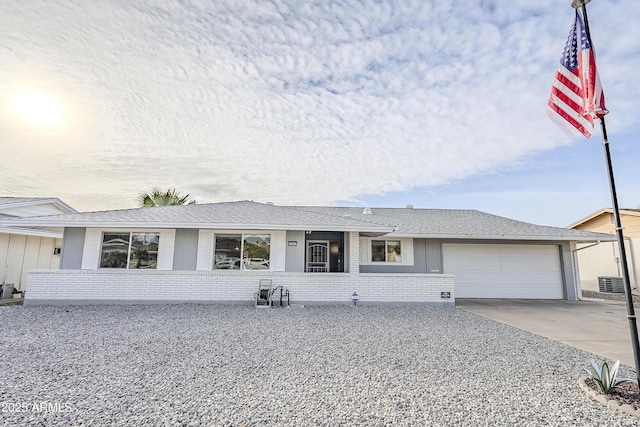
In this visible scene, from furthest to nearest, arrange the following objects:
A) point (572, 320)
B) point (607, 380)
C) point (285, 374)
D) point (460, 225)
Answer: point (460, 225) → point (572, 320) → point (285, 374) → point (607, 380)

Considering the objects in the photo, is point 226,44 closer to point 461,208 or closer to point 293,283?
point 293,283

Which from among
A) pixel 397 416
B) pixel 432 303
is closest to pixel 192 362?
pixel 397 416

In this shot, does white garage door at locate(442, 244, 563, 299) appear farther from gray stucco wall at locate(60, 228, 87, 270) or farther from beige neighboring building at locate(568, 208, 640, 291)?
gray stucco wall at locate(60, 228, 87, 270)

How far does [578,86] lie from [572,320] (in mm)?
7002

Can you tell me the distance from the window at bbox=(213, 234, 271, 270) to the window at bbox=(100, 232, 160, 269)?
2039 millimetres

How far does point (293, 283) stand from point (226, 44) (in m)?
7.06

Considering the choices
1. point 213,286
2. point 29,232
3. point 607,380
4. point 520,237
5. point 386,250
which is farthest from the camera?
point 386,250

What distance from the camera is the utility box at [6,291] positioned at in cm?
1141

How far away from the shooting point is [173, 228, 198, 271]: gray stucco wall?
10.2 meters

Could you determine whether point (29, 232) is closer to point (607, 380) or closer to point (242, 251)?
point (242, 251)

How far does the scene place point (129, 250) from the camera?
1026cm

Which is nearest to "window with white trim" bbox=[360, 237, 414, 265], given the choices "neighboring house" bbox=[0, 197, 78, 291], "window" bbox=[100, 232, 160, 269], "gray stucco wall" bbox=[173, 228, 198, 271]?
"gray stucco wall" bbox=[173, 228, 198, 271]

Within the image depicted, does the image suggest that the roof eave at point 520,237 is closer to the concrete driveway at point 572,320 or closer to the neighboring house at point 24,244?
the concrete driveway at point 572,320

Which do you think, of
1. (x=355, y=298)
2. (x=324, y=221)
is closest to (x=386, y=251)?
(x=355, y=298)
